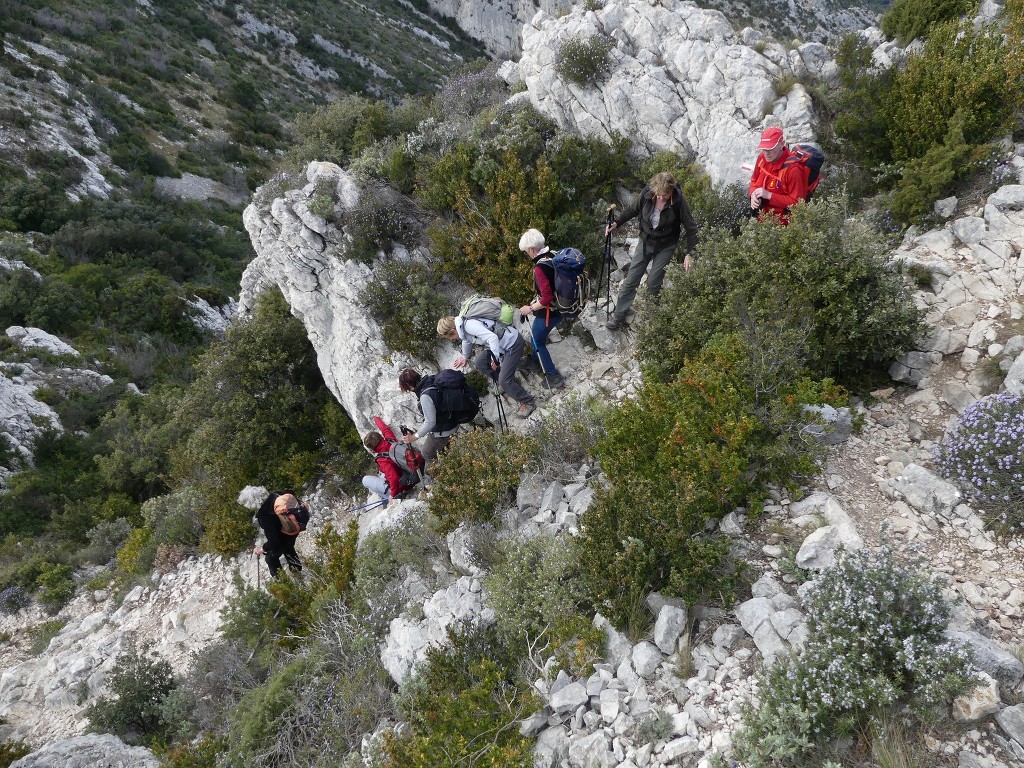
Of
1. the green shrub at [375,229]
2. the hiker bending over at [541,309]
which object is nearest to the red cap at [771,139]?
the hiker bending over at [541,309]

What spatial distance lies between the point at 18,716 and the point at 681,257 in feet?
41.5

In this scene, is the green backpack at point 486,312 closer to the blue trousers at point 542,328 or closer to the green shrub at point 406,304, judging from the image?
the blue trousers at point 542,328

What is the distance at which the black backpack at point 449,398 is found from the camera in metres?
7.07

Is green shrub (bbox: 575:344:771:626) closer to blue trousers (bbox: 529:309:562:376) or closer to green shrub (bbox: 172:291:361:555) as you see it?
blue trousers (bbox: 529:309:562:376)

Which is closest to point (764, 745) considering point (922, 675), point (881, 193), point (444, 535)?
point (922, 675)

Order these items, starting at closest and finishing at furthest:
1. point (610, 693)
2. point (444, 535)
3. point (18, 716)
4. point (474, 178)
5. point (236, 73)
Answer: point (610, 693) → point (444, 535) → point (18, 716) → point (474, 178) → point (236, 73)

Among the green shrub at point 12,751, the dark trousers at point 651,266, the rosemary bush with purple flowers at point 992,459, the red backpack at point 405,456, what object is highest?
the rosemary bush with purple flowers at point 992,459

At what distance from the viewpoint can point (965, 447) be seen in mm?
4324

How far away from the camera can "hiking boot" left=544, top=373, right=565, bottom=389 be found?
801 centimetres

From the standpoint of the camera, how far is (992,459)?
417 centimetres

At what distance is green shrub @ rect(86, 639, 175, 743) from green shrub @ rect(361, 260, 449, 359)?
6.07 m

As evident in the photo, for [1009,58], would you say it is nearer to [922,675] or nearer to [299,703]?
[922,675]

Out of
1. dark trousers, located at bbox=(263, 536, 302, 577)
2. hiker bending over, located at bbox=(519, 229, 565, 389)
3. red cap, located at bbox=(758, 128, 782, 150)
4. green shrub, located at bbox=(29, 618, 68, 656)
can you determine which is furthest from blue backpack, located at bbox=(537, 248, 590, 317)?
green shrub, located at bbox=(29, 618, 68, 656)

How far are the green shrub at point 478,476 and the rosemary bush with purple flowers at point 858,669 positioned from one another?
128 inches
